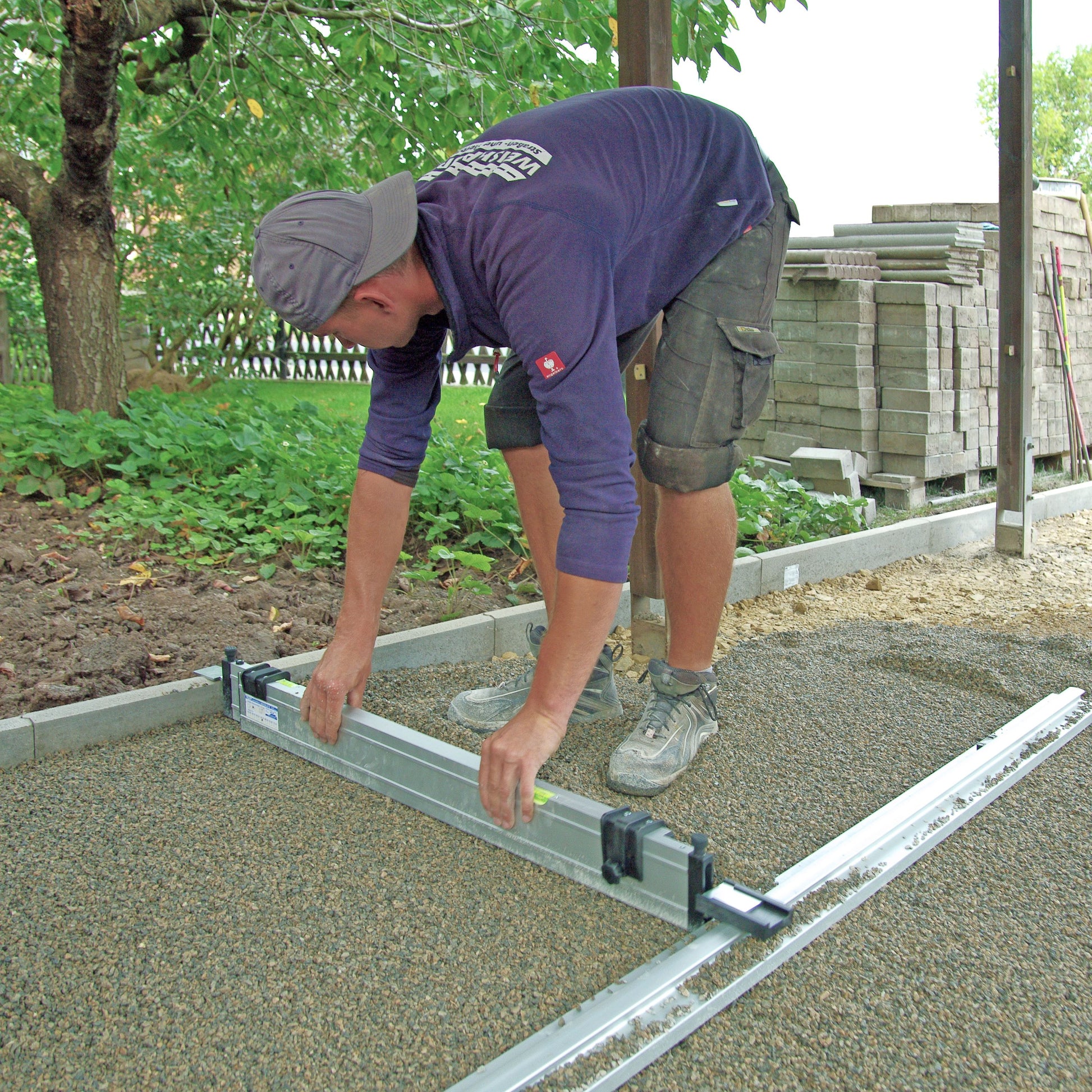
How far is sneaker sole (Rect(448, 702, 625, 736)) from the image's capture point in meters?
2.51

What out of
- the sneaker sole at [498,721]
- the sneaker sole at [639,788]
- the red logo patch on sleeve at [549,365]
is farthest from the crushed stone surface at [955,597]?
the red logo patch on sleeve at [549,365]

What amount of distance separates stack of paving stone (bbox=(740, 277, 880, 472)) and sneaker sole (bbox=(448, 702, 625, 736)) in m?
3.94

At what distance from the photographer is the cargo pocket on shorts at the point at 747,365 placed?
2180 mm

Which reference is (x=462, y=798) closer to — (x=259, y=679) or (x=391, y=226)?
(x=259, y=679)

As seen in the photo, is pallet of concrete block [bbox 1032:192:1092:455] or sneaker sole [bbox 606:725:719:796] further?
pallet of concrete block [bbox 1032:192:1092:455]

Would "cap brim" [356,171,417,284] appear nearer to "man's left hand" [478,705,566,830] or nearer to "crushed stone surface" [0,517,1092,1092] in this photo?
"man's left hand" [478,705,566,830]

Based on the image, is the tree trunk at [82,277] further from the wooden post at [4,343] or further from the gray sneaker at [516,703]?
the wooden post at [4,343]

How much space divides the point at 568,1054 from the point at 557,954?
273 mm

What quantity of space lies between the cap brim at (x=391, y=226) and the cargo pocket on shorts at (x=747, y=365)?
772 mm

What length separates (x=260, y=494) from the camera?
425cm

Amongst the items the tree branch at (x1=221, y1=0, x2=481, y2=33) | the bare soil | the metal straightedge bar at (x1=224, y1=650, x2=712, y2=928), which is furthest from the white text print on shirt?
the tree branch at (x1=221, y1=0, x2=481, y2=33)

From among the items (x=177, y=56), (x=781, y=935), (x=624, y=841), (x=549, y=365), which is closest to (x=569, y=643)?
(x=624, y=841)

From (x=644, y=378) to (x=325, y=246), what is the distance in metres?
1.64

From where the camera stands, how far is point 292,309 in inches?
67.9
